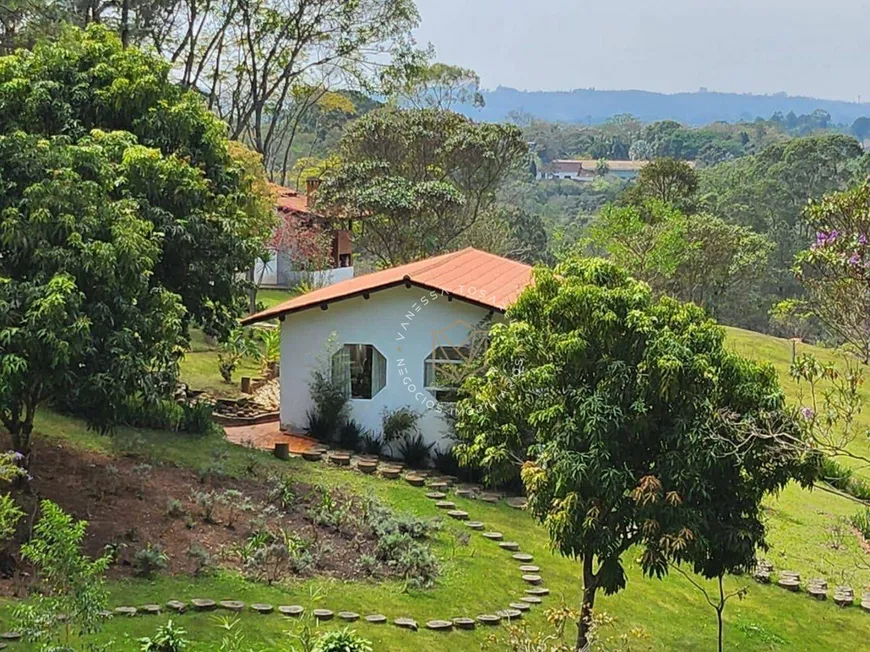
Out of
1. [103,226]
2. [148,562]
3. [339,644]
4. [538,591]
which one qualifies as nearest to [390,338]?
[538,591]

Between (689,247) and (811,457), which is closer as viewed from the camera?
(811,457)

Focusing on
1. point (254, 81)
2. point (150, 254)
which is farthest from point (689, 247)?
point (150, 254)

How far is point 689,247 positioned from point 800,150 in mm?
20460

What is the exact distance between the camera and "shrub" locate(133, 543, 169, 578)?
10.0m

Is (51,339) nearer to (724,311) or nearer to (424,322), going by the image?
(424,322)

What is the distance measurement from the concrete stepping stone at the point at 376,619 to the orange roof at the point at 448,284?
7844 mm

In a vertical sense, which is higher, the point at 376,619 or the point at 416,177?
the point at 416,177

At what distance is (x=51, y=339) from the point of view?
932cm

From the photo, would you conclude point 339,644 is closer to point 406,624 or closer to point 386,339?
point 406,624

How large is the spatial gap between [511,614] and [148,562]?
404cm

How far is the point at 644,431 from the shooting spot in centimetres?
863

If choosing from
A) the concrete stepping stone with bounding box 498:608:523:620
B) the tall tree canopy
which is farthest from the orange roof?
the concrete stepping stone with bounding box 498:608:523:620

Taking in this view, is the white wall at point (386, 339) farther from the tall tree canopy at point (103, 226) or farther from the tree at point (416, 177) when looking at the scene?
the tree at point (416, 177)

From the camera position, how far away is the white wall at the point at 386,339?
59.3 ft
